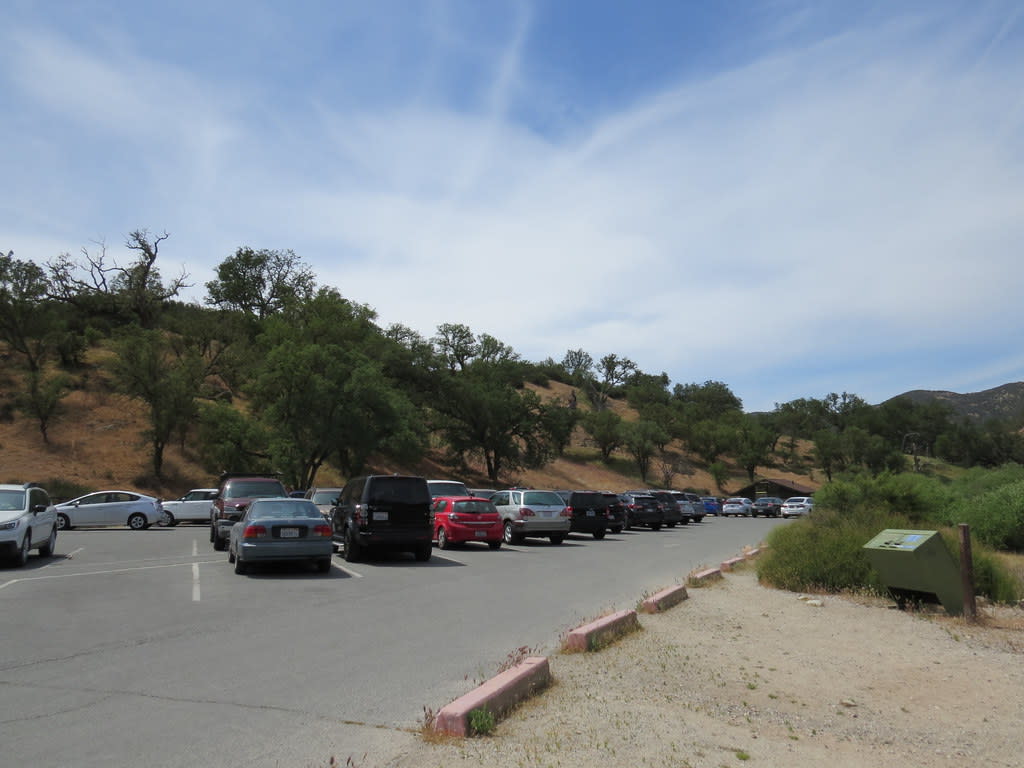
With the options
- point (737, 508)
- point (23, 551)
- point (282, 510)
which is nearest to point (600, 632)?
point (282, 510)

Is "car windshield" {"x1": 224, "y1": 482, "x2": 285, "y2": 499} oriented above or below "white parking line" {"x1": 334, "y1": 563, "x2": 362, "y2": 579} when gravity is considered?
above

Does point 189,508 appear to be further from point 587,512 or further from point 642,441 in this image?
point 642,441

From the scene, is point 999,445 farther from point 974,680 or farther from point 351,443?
point 974,680

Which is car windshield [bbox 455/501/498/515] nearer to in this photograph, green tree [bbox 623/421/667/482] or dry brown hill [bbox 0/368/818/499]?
dry brown hill [bbox 0/368/818/499]

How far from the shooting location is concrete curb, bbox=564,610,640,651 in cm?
786

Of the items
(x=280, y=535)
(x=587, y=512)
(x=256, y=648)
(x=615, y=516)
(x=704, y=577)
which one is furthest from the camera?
(x=615, y=516)

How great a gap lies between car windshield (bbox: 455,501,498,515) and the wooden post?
43.8ft

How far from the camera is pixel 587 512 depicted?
28.0 m

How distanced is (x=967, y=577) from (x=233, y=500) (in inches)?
671

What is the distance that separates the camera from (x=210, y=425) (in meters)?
44.0

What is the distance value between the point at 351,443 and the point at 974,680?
121ft

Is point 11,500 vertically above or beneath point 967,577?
above

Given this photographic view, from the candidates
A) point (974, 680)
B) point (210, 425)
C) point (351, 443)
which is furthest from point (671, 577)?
point (210, 425)

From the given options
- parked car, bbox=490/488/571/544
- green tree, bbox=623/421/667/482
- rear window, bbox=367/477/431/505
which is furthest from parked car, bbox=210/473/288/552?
green tree, bbox=623/421/667/482
